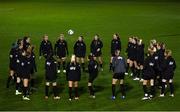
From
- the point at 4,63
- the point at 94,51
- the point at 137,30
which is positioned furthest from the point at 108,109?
the point at 137,30

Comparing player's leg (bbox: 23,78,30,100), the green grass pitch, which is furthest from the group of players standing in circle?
the green grass pitch

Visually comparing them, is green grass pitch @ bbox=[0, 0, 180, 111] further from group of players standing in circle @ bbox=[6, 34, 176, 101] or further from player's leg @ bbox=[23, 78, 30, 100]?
group of players standing in circle @ bbox=[6, 34, 176, 101]

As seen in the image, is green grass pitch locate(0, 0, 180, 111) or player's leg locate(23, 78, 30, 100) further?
player's leg locate(23, 78, 30, 100)

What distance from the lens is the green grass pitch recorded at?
21.7m

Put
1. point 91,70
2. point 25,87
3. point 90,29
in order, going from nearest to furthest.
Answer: point 25,87, point 91,70, point 90,29

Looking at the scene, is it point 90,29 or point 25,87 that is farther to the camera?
point 90,29

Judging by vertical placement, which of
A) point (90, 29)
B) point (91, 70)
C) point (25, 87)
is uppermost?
point (90, 29)

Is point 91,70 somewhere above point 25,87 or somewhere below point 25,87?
above

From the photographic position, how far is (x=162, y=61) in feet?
74.5

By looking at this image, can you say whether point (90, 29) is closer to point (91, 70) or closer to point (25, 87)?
point (91, 70)

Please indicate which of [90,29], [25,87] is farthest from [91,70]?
[90,29]

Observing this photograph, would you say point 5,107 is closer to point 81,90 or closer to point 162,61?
point 81,90

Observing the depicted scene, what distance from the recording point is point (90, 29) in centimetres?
4600

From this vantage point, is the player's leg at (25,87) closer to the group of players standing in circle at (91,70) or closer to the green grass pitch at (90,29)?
the group of players standing in circle at (91,70)
